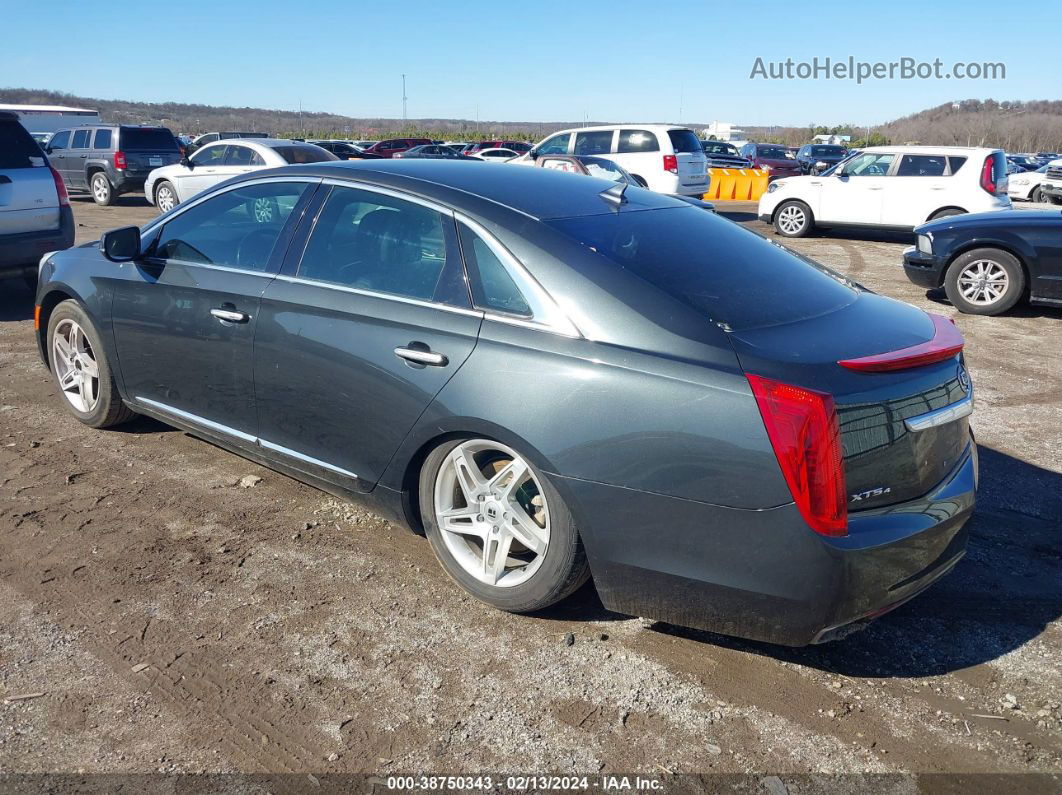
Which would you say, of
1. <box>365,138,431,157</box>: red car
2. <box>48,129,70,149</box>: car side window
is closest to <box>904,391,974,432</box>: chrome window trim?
<box>48,129,70,149</box>: car side window

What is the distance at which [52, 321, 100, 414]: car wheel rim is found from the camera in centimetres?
503

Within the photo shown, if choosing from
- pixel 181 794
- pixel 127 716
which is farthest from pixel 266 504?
pixel 181 794

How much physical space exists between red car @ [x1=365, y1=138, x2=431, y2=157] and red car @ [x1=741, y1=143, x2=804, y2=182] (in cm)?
1266

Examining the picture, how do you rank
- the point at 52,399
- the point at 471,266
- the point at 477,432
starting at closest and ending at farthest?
the point at 477,432
the point at 471,266
the point at 52,399

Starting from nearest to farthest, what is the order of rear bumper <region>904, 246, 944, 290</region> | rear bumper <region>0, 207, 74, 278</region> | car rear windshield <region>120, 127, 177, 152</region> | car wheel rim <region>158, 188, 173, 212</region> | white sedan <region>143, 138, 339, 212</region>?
rear bumper <region>0, 207, 74, 278</region>
rear bumper <region>904, 246, 944, 290</region>
white sedan <region>143, 138, 339, 212</region>
car wheel rim <region>158, 188, 173, 212</region>
car rear windshield <region>120, 127, 177, 152</region>

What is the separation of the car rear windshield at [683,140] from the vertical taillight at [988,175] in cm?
603

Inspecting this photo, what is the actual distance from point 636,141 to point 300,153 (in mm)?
7156

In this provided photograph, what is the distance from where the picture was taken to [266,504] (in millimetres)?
4230

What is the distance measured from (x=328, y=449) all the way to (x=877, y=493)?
2157mm

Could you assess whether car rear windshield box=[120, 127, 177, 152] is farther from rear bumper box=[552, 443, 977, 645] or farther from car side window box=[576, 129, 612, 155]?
rear bumper box=[552, 443, 977, 645]

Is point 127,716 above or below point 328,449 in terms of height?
below

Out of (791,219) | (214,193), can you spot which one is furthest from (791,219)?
(214,193)

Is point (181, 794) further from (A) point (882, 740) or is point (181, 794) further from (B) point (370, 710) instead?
(A) point (882, 740)

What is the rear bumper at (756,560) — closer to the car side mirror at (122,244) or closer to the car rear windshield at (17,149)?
the car side mirror at (122,244)
